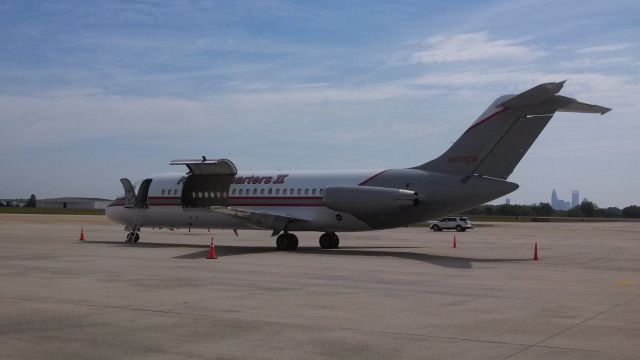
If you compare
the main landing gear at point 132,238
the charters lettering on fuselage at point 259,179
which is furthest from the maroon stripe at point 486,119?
the main landing gear at point 132,238

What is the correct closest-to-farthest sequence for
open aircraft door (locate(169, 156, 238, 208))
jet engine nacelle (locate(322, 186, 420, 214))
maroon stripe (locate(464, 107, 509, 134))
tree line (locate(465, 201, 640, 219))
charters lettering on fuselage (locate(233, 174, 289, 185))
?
maroon stripe (locate(464, 107, 509, 134)) → jet engine nacelle (locate(322, 186, 420, 214)) → charters lettering on fuselage (locate(233, 174, 289, 185)) → open aircraft door (locate(169, 156, 238, 208)) → tree line (locate(465, 201, 640, 219))

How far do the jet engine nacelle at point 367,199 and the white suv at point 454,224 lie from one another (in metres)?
31.6

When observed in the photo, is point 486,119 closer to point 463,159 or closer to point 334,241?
point 463,159

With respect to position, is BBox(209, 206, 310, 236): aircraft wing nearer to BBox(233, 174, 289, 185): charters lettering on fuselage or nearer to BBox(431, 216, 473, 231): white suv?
BBox(233, 174, 289, 185): charters lettering on fuselage

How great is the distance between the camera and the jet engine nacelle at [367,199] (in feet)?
84.4

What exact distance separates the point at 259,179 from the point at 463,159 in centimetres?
950

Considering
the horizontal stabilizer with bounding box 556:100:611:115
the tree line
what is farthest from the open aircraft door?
the tree line

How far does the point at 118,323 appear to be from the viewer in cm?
1015

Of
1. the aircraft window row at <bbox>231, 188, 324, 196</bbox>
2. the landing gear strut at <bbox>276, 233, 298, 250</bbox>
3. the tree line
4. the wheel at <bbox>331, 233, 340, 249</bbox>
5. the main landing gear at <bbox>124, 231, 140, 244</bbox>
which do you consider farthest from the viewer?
the tree line

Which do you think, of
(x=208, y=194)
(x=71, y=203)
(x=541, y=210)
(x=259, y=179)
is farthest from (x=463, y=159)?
(x=71, y=203)

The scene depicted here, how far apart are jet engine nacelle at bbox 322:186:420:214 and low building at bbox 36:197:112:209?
5427 inches

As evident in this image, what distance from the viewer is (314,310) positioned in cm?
1159

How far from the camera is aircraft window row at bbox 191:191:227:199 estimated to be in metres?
31.7

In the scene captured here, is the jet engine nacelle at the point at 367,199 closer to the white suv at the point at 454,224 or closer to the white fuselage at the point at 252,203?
the white fuselage at the point at 252,203
